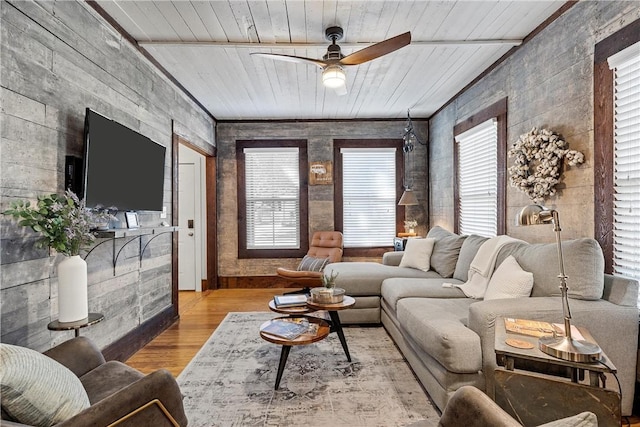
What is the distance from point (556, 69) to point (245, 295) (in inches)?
179

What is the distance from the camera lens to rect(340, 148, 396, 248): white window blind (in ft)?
18.3

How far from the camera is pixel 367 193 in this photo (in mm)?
5590

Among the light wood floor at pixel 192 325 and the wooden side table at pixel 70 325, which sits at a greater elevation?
the wooden side table at pixel 70 325

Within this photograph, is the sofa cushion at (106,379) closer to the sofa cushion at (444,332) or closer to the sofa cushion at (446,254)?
the sofa cushion at (444,332)

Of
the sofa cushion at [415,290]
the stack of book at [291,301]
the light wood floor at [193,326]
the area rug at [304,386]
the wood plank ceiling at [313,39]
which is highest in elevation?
the wood plank ceiling at [313,39]

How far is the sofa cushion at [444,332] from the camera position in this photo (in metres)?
1.89

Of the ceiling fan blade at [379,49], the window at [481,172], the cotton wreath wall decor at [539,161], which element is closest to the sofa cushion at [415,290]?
the window at [481,172]

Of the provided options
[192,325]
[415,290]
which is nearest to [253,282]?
[192,325]

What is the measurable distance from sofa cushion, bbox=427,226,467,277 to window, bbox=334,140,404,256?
1.71 meters

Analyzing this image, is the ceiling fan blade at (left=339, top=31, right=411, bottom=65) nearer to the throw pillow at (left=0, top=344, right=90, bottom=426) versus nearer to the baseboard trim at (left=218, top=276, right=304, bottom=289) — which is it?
the throw pillow at (left=0, top=344, right=90, bottom=426)

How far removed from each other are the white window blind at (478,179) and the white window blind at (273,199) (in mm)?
2566

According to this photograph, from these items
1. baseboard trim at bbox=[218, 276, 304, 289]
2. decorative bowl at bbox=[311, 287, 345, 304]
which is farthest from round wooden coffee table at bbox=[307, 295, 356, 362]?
baseboard trim at bbox=[218, 276, 304, 289]

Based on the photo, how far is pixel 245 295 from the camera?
198 inches

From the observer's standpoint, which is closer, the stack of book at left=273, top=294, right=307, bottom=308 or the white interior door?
the stack of book at left=273, top=294, right=307, bottom=308
